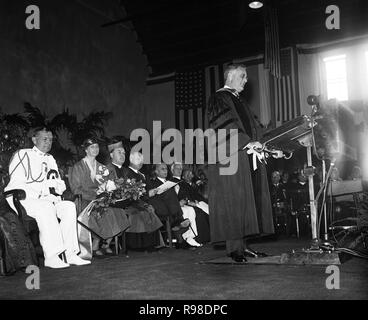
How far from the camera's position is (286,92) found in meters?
10.3

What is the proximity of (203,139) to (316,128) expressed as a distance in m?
7.30

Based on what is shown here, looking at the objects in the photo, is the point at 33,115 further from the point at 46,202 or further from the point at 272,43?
the point at 272,43

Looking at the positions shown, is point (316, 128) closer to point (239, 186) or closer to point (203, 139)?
point (239, 186)

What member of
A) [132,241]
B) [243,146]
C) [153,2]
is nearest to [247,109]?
[243,146]

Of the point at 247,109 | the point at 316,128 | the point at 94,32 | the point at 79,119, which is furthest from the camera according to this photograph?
the point at 94,32

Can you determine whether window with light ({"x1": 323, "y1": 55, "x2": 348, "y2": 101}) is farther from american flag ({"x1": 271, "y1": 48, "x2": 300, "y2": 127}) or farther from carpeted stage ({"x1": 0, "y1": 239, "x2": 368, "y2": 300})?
carpeted stage ({"x1": 0, "y1": 239, "x2": 368, "y2": 300})

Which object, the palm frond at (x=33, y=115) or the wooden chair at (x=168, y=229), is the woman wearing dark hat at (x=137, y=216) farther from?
the palm frond at (x=33, y=115)

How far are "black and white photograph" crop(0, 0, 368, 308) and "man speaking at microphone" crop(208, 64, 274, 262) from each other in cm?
1

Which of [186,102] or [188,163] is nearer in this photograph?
[188,163]

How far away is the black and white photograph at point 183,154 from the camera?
336 centimetres

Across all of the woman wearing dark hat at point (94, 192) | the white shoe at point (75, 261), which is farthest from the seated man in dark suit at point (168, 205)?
the white shoe at point (75, 261)

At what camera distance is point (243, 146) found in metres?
4.04

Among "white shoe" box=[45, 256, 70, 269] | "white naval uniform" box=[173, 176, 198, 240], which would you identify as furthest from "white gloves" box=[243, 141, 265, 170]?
"white naval uniform" box=[173, 176, 198, 240]

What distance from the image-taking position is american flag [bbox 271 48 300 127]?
1024cm
